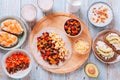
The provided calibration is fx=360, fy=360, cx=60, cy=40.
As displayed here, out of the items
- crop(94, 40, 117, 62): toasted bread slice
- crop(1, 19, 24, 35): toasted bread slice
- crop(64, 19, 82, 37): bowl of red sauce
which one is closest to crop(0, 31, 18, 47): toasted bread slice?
crop(1, 19, 24, 35): toasted bread slice

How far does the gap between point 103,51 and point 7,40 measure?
42 cm

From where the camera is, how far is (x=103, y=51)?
1587 millimetres

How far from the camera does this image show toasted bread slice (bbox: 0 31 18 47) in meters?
1.58

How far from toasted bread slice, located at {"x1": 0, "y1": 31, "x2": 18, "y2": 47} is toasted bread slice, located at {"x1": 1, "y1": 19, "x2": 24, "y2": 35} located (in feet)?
0.07

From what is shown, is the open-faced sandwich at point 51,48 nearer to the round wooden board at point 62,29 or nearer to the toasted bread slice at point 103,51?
the round wooden board at point 62,29

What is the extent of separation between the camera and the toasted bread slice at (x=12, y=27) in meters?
1.59

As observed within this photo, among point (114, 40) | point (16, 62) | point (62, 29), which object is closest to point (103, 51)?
point (114, 40)

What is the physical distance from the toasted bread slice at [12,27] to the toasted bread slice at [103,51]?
1.12ft

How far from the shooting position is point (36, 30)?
1609mm

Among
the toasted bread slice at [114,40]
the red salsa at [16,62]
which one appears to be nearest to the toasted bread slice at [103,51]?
the toasted bread slice at [114,40]

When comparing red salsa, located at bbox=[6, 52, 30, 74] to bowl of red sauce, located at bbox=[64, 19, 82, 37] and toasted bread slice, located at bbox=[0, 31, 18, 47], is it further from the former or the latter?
bowl of red sauce, located at bbox=[64, 19, 82, 37]

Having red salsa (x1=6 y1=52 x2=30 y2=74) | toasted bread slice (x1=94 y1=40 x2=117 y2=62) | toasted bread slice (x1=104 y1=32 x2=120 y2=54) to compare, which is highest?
toasted bread slice (x1=104 y1=32 x2=120 y2=54)

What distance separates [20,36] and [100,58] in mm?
368

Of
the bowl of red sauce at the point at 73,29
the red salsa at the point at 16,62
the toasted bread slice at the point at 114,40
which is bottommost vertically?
the red salsa at the point at 16,62
